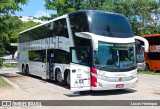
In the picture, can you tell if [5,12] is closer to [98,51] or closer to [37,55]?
[37,55]

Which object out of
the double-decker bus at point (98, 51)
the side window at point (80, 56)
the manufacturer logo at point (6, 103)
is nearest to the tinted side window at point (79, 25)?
the double-decker bus at point (98, 51)

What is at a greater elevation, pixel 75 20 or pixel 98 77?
pixel 75 20

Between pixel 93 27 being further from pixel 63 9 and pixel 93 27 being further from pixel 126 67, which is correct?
pixel 63 9

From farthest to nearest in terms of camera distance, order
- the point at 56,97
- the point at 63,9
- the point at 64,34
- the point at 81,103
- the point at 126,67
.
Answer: the point at 63,9 < the point at 64,34 < the point at 126,67 < the point at 56,97 < the point at 81,103

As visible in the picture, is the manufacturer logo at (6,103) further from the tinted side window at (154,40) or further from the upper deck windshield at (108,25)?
the tinted side window at (154,40)

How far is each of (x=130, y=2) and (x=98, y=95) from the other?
2984cm

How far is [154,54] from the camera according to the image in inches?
1217

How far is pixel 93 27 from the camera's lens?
1469 cm

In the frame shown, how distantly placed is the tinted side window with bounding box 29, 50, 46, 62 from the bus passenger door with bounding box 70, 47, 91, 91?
6257 millimetres

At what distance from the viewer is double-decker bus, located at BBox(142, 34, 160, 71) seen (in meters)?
30.3

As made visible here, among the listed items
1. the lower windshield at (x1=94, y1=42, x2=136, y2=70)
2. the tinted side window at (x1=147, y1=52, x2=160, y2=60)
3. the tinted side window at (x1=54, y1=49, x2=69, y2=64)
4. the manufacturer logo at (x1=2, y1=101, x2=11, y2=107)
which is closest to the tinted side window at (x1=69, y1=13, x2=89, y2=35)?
the lower windshield at (x1=94, y1=42, x2=136, y2=70)

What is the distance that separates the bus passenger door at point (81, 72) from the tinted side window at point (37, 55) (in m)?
6.26

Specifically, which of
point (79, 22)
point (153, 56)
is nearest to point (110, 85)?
point (79, 22)

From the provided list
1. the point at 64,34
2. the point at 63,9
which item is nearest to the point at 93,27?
the point at 64,34
